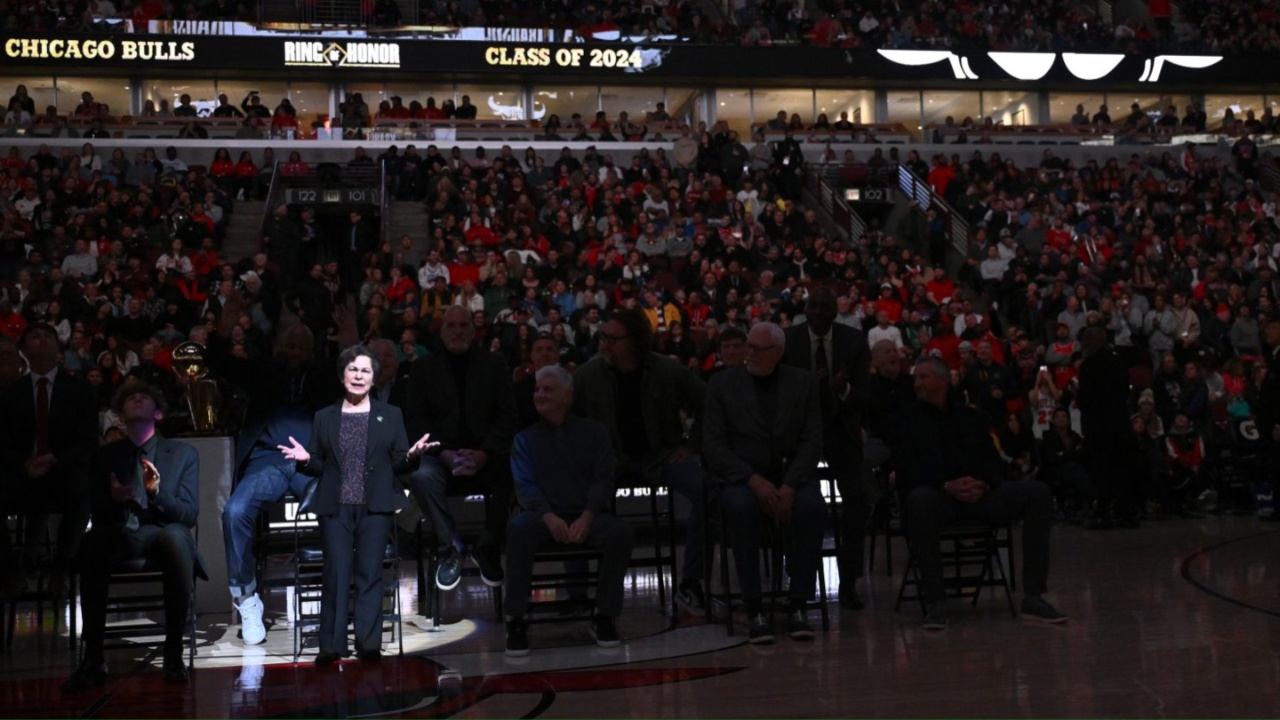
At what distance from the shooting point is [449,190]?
20.2 meters

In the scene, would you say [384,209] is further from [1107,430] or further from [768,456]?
[768,456]

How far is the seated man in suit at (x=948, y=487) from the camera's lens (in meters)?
7.48

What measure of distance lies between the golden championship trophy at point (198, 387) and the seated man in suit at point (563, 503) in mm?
2351

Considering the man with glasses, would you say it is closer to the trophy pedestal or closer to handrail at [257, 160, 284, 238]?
the trophy pedestal

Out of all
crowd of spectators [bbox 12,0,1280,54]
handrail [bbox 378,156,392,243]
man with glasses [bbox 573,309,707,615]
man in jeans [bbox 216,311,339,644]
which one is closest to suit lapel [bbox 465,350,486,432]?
man with glasses [bbox 573,309,707,615]

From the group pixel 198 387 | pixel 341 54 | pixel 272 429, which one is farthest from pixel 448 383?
pixel 341 54

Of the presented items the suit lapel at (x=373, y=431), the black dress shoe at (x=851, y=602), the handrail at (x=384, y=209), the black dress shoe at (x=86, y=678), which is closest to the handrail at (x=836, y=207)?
the handrail at (x=384, y=209)

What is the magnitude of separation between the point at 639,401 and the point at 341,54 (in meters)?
23.9

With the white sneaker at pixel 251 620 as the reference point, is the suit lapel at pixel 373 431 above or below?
above

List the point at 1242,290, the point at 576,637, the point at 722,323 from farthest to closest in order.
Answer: the point at 1242,290 → the point at 722,323 → the point at 576,637

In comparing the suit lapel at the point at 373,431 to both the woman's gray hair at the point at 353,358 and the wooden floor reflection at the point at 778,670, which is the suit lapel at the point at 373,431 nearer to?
the woman's gray hair at the point at 353,358

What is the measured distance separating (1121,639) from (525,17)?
27718 millimetres

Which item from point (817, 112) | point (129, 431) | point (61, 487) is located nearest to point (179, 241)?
point (61, 487)

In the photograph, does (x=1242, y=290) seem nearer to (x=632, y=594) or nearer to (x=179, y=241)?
(x=632, y=594)
